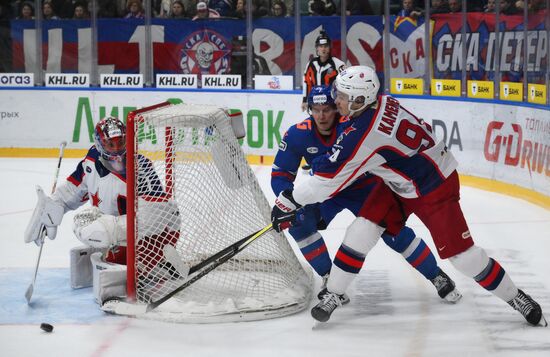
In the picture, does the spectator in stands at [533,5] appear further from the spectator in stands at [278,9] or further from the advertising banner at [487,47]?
the spectator in stands at [278,9]

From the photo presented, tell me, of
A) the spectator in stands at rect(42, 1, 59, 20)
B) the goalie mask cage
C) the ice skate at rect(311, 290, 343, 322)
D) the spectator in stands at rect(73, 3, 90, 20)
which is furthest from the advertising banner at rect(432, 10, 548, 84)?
the spectator in stands at rect(42, 1, 59, 20)

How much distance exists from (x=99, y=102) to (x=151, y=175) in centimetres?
548

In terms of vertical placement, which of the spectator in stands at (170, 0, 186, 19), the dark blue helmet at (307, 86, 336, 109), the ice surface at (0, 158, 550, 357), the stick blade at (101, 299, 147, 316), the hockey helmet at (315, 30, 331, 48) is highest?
the spectator in stands at (170, 0, 186, 19)

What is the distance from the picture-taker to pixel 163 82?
30.7 ft

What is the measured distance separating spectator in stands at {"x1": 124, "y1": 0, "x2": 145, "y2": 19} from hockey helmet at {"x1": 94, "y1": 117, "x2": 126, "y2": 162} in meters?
5.37

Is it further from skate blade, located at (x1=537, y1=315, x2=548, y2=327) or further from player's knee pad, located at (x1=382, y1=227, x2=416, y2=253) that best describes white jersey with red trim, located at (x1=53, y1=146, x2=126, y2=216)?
skate blade, located at (x1=537, y1=315, x2=548, y2=327)

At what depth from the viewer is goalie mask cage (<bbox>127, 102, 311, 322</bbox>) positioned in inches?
155

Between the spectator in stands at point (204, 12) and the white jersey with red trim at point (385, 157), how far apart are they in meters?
5.76

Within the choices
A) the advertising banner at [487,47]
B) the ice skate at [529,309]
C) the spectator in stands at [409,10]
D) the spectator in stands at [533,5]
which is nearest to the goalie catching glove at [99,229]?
the ice skate at [529,309]

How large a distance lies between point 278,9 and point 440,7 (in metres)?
1.61

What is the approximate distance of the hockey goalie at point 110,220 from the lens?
4020mm

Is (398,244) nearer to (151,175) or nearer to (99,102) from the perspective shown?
(151,175)

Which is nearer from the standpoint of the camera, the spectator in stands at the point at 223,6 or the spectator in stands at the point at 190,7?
the spectator in stands at the point at 223,6

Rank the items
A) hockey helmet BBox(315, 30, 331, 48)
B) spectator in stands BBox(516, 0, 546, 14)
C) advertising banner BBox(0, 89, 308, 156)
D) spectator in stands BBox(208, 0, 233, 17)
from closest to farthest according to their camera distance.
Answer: spectator in stands BBox(516, 0, 546, 14)
hockey helmet BBox(315, 30, 331, 48)
spectator in stands BBox(208, 0, 233, 17)
advertising banner BBox(0, 89, 308, 156)
